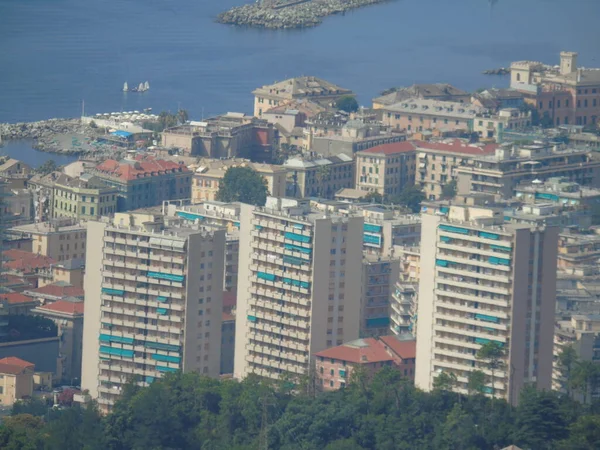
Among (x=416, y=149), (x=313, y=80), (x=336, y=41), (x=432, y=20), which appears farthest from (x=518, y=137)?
(x=432, y=20)

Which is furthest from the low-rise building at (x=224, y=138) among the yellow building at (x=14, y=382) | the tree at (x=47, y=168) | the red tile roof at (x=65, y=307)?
the yellow building at (x=14, y=382)

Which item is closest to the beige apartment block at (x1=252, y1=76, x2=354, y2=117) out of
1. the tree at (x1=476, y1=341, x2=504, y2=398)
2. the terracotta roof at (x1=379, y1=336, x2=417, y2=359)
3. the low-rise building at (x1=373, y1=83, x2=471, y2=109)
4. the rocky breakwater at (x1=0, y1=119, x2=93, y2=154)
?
the low-rise building at (x1=373, y1=83, x2=471, y2=109)

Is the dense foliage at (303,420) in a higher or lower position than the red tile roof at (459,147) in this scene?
lower

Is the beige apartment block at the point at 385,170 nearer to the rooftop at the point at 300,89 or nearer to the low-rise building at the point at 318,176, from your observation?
the low-rise building at the point at 318,176

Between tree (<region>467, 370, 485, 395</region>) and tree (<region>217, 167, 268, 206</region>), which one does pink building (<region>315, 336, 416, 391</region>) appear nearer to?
tree (<region>467, 370, 485, 395</region>)

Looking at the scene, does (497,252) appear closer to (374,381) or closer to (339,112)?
(374,381)

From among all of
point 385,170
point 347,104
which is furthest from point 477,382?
point 347,104
